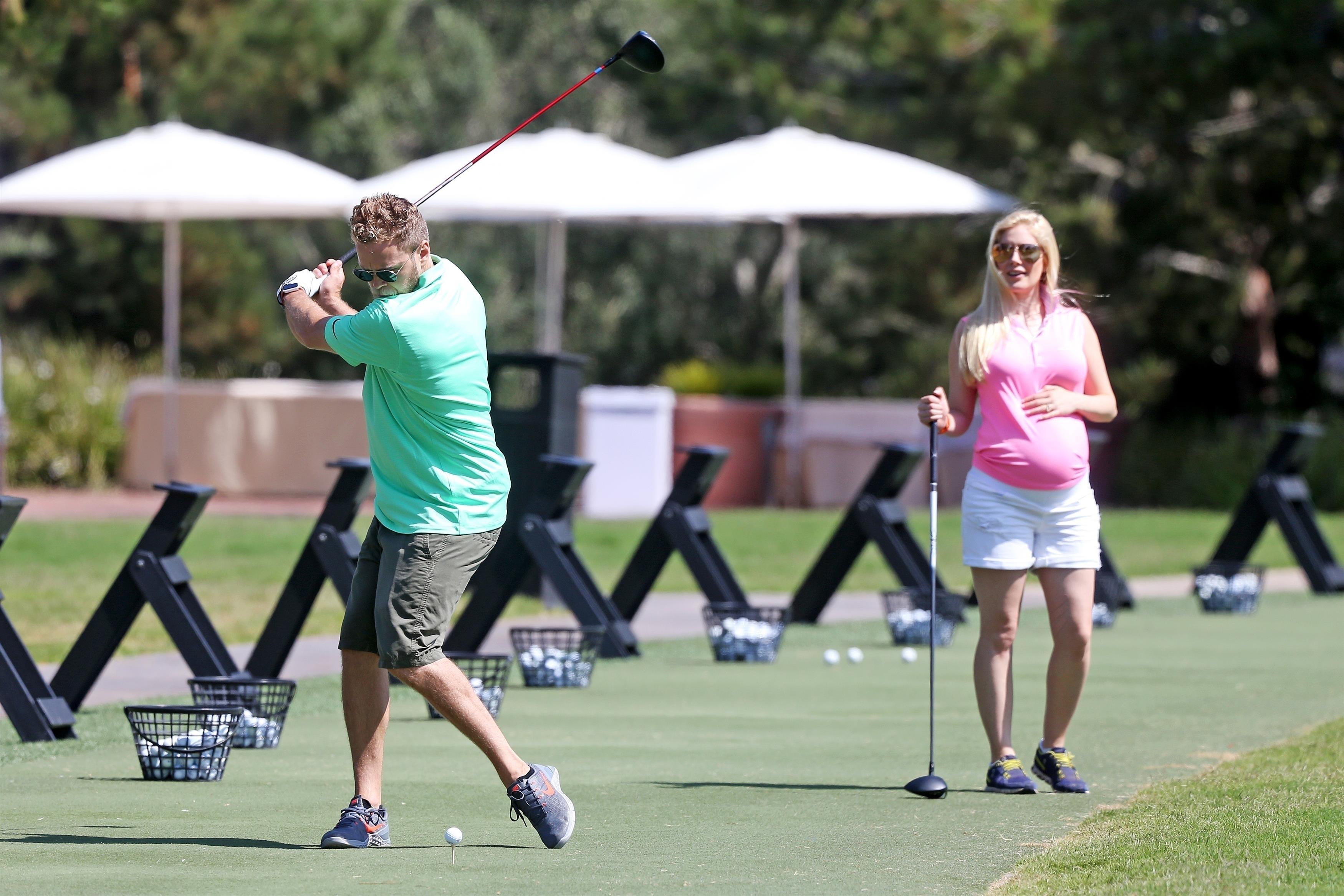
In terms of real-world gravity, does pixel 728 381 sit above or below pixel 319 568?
below

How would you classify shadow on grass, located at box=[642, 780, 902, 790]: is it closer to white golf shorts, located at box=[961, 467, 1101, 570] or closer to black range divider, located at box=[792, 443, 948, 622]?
white golf shorts, located at box=[961, 467, 1101, 570]

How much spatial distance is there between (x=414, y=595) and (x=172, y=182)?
1470cm

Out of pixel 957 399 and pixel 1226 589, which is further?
pixel 1226 589

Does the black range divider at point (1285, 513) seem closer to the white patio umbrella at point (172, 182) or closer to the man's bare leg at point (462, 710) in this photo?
the white patio umbrella at point (172, 182)

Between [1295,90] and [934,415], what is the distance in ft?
56.9

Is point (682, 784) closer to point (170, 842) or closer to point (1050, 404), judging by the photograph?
point (1050, 404)

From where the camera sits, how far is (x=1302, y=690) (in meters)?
9.44

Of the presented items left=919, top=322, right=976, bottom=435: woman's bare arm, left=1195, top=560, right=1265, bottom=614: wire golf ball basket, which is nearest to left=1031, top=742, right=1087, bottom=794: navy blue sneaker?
left=919, top=322, right=976, bottom=435: woman's bare arm

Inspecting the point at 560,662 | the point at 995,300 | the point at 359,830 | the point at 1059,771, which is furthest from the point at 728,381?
the point at 359,830

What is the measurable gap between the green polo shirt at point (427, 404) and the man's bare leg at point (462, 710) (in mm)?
371

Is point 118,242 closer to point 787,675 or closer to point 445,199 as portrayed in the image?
point 445,199

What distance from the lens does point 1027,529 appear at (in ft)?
21.4

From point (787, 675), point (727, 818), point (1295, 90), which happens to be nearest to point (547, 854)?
point (727, 818)

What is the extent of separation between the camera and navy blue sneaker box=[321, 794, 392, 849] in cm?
552
